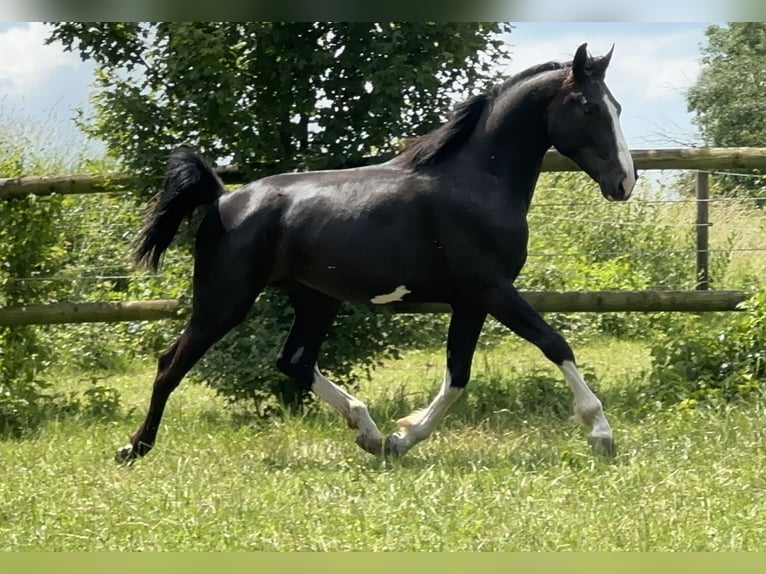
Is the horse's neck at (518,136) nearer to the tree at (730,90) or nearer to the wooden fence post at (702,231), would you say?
the wooden fence post at (702,231)

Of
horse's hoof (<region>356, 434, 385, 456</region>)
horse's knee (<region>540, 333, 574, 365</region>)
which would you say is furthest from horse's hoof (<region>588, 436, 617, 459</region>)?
horse's hoof (<region>356, 434, 385, 456</region>)

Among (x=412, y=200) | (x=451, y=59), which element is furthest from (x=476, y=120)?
(x=451, y=59)

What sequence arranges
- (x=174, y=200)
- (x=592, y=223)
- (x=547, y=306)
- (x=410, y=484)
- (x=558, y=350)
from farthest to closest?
(x=592, y=223) < (x=547, y=306) < (x=174, y=200) < (x=558, y=350) < (x=410, y=484)

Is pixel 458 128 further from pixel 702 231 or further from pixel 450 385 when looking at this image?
pixel 702 231

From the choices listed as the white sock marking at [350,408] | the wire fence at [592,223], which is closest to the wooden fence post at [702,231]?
the wire fence at [592,223]

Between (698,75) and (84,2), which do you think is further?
(698,75)

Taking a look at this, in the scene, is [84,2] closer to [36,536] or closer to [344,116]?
[36,536]

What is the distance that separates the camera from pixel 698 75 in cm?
1413

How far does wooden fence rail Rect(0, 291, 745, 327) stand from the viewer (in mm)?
7062

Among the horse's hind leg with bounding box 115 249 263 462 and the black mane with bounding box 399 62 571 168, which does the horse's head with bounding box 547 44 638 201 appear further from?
the horse's hind leg with bounding box 115 249 263 462

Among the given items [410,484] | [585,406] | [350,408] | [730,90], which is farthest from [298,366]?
[730,90]

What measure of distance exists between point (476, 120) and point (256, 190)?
1.28m

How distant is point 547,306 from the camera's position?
7051 millimetres

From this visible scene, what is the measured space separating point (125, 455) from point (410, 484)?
1783 mm
